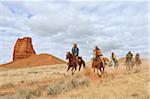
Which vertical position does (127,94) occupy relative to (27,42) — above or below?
below

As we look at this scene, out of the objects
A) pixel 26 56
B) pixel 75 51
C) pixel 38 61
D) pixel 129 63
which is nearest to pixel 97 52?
pixel 75 51

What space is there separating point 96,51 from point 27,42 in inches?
4706

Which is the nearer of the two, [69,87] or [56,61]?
[69,87]

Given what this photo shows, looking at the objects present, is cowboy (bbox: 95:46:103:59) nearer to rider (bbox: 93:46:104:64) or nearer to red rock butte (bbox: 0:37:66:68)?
rider (bbox: 93:46:104:64)

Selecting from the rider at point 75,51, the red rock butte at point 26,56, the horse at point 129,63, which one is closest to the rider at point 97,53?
the rider at point 75,51

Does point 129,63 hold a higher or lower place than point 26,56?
lower

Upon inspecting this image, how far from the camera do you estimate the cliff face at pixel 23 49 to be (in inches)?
5423

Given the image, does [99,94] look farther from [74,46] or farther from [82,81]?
[74,46]

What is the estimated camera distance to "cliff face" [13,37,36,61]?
137750 mm

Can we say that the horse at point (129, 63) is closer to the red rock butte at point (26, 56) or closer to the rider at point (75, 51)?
the rider at point (75, 51)

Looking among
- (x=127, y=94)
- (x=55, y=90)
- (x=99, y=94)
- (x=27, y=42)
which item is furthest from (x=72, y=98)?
(x=27, y=42)

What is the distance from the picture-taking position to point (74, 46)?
85.2ft

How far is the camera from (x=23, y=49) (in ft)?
454

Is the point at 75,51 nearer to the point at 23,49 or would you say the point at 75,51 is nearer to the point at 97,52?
the point at 97,52
